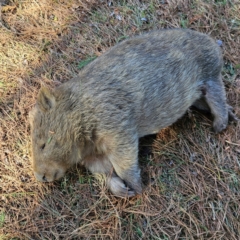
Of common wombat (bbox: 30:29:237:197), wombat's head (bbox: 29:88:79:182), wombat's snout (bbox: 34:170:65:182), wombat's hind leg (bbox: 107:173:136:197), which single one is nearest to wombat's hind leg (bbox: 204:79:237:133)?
common wombat (bbox: 30:29:237:197)

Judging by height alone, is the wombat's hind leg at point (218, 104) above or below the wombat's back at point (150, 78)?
below

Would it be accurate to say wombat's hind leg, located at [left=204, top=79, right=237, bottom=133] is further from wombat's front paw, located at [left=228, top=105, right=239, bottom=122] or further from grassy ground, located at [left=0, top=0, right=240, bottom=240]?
grassy ground, located at [left=0, top=0, right=240, bottom=240]

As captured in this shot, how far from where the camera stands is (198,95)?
14.3 feet

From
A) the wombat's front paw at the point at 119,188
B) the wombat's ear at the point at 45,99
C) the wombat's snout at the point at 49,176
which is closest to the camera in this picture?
the wombat's ear at the point at 45,99

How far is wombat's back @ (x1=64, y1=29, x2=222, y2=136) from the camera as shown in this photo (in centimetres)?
379

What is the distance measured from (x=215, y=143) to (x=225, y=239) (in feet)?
3.65

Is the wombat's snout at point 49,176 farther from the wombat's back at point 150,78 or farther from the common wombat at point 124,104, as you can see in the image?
the wombat's back at point 150,78

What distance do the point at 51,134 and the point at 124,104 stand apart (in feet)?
2.73

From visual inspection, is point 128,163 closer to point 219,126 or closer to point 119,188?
point 119,188

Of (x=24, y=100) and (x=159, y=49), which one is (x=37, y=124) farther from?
(x=159, y=49)

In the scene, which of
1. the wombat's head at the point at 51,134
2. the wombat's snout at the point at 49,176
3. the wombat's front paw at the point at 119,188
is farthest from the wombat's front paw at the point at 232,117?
the wombat's snout at the point at 49,176

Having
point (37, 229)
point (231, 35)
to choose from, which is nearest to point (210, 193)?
point (37, 229)

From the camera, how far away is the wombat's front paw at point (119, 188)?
3.84 meters

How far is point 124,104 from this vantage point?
3.80 meters
